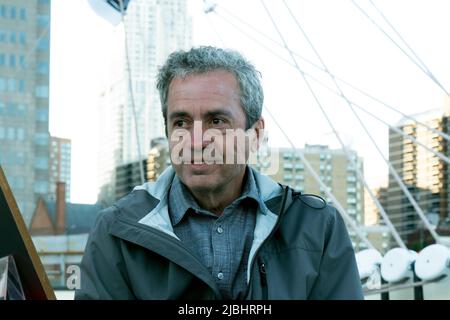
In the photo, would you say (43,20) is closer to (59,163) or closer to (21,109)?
(21,109)

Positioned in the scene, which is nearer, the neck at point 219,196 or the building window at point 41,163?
the neck at point 219,196

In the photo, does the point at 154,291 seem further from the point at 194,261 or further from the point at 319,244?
the point at 319,244

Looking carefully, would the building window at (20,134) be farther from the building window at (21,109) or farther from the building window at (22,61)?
the building window at (22,61)

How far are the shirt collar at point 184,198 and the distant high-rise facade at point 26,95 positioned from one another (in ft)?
86.8

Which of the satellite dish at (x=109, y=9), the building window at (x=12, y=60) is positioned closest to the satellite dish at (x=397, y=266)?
the satellite dish at (x=109, y=9)

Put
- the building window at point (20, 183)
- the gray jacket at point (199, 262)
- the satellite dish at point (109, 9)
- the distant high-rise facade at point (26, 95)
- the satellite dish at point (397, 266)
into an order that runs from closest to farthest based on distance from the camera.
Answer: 1. the gray jacket at point (199, 262)
2. the satellite dish at point (397, 266)
3. the satellite dish at point (109, 9)
4. the building window at point (20, 183)
5. the distant high-rise facade at point (26, 95)

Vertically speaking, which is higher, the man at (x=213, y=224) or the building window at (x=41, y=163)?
the building window at (x=41, y=163)

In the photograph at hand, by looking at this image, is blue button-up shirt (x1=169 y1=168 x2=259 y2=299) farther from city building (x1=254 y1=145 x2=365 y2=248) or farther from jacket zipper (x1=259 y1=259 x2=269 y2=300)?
city building (x1=254 y1=145 x2=365 y2=248)

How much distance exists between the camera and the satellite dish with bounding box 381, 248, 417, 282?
6.45 meters

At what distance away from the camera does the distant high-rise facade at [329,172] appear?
13.4 metres

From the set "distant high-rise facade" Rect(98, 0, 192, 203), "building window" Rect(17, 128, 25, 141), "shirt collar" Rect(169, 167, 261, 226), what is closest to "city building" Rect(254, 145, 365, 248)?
"distant high-rise facade" Rect(98, 0, 192, 203)

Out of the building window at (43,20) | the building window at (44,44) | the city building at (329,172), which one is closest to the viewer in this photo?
the city building at (329,172)

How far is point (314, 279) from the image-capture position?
1135mm

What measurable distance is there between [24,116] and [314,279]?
90.6 ft
